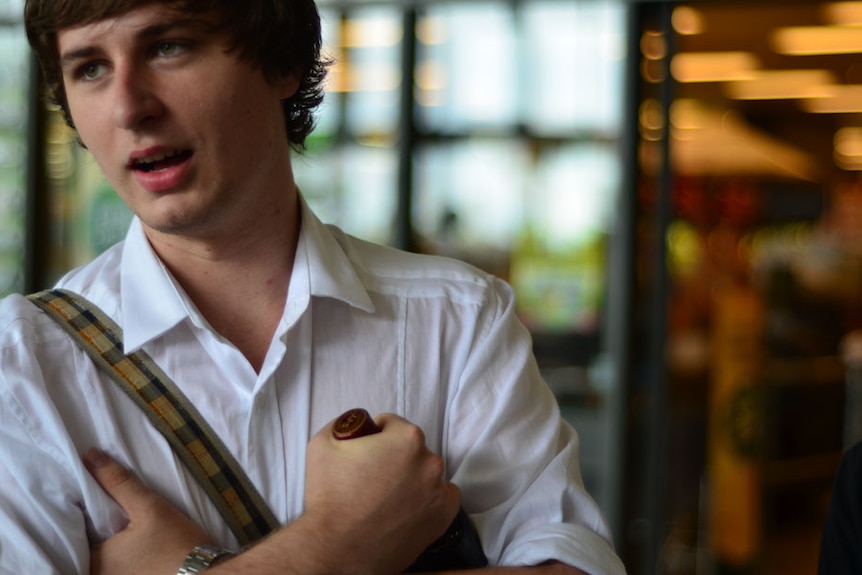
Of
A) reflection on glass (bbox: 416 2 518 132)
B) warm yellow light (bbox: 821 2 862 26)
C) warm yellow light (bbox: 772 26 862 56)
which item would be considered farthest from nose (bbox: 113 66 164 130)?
warm yellow light (bbox: 772 26 862 56)

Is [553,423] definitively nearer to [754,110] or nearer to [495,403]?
[495,403]

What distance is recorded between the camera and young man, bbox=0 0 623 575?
1.37 metres

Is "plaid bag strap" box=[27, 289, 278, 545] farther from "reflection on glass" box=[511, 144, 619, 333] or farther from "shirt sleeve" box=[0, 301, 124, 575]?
"reflection on glass" box=[511, 144, 619, 333]

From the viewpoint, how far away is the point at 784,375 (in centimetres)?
610

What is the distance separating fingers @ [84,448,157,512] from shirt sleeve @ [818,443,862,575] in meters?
0.92

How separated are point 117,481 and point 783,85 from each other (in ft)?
17.6

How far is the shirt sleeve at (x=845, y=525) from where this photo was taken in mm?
1625

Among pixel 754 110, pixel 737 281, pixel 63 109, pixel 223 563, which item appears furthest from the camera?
pixel 754 110

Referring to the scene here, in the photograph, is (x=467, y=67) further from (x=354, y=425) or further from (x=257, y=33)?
(x=354, y=425)

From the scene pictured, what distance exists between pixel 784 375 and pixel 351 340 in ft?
16.1

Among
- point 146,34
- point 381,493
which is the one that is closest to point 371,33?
point 146,34

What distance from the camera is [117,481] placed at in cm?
137

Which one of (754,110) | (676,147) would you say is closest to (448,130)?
(676,147)

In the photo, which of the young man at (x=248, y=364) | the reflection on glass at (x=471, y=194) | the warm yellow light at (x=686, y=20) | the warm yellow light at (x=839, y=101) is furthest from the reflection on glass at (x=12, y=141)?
the young man at (x=248, y=364)
